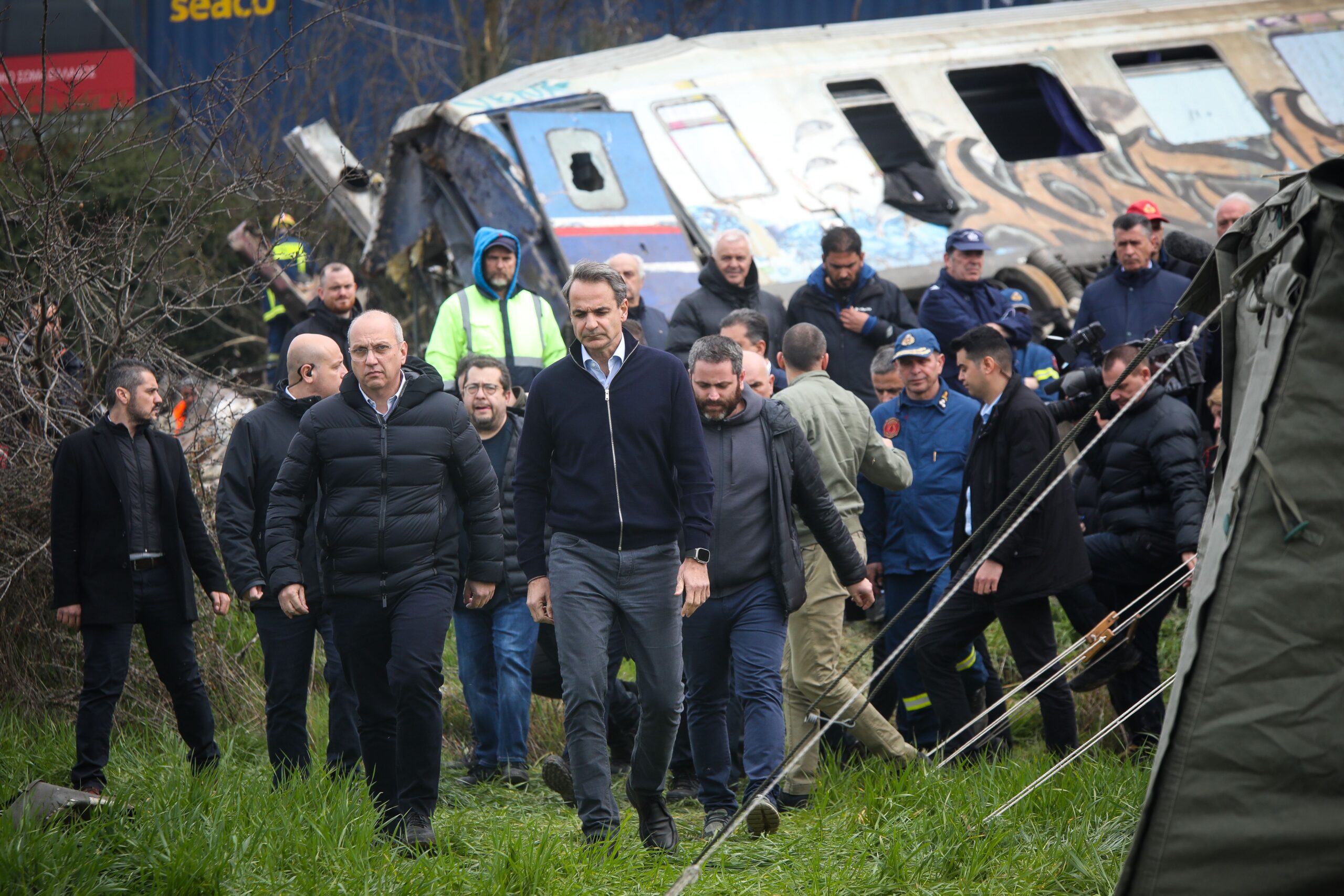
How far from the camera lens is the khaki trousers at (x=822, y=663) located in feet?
20.3

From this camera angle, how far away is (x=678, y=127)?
11234 mm

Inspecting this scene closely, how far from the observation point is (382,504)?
210 inches

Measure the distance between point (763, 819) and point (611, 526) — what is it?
4.25ft

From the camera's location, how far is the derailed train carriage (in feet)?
34.9

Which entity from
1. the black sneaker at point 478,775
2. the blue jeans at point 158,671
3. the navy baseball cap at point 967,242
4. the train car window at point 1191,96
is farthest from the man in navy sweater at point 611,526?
the train car window at point 1191,96

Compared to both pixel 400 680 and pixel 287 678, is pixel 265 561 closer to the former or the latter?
pixel 287 678

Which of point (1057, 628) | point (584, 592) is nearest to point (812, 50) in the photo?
point (1057, 628)

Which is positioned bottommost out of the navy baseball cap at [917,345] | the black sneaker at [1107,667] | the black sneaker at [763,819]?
the black sneaker at [1107,667]

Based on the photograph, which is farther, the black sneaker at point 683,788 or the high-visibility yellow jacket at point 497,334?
the high-visibility yellow jacket at point 497,334

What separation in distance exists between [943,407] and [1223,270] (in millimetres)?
3343

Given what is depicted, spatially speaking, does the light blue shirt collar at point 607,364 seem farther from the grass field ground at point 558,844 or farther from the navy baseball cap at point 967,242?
the navy baseball cap at point 967,242

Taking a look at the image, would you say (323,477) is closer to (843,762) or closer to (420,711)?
(420,711)

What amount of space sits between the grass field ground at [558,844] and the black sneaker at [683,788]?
0.20 m

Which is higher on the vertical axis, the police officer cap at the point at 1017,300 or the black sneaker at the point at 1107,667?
the police officer cap at the point at 1017,300
